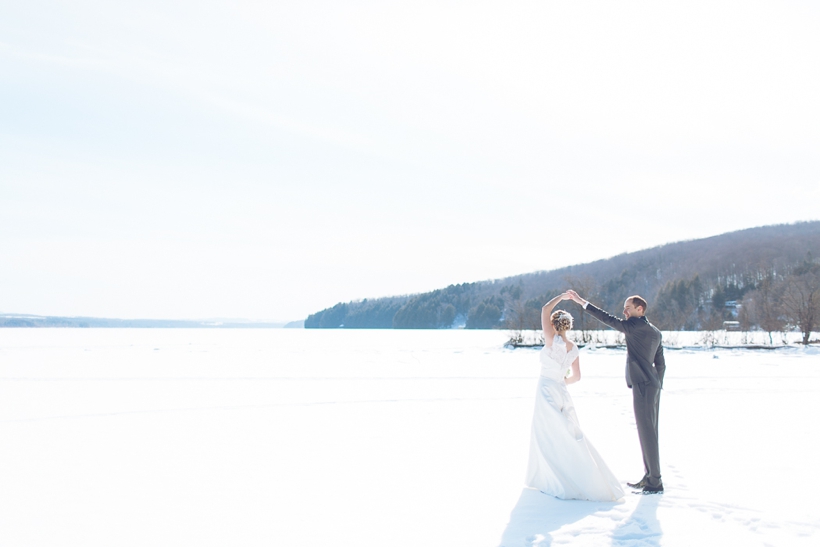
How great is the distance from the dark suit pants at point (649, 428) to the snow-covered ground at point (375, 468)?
0.22m

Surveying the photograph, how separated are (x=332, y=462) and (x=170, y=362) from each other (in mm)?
19553

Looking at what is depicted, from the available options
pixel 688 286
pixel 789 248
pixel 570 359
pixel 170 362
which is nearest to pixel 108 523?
pixel 570 359

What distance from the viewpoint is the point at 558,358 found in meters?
5.46

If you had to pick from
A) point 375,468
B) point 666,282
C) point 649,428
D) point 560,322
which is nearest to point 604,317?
point 560,322

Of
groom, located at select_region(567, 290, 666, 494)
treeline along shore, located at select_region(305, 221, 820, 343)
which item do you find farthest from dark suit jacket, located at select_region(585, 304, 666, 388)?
treeline along shore, located at select_region(305, 221, 820, 343)

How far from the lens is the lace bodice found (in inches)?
213

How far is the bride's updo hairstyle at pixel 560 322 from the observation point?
5380mm

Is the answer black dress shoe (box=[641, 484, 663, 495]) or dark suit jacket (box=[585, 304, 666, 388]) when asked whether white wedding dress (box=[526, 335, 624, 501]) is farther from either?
dark suit jacket (box=[585, 304, 666, 388])

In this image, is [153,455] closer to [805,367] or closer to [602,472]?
[602,472]

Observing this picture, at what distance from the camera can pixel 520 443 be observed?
7.80 metres

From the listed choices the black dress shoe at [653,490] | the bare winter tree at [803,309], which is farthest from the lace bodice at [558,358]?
the bare winter tree at [803,309]

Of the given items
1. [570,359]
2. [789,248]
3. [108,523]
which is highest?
[789,248]

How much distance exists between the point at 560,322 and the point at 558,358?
37 cm

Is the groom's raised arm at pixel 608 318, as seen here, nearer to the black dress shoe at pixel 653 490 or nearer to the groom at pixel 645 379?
the groom at pixel 645 379
